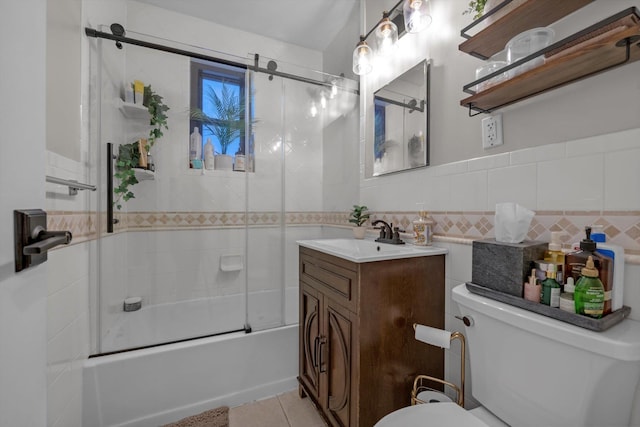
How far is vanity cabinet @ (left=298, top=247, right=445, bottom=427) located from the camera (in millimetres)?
1036

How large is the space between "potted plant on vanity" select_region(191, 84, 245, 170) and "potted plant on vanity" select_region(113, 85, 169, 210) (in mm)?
244

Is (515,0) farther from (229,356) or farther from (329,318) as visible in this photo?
(229,356)

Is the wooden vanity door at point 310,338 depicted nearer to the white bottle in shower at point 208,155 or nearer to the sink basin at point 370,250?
the sink basin at point 370,250

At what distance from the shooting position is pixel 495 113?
1.06 meters

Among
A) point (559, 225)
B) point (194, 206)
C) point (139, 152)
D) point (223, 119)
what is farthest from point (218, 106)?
point (559, 225)

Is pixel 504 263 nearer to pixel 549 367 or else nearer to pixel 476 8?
pixel 549 367

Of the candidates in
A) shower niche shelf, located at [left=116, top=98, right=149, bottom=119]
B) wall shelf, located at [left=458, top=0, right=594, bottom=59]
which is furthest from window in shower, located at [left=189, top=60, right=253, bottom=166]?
wall shelf, located at [left=458, top=0, right=594, bottom=59]

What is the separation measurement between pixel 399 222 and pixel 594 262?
913 millimetres

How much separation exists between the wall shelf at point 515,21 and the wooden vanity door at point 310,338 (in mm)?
1272

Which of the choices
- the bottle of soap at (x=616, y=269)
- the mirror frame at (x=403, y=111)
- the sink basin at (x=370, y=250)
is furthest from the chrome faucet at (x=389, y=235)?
the bottle of soap at (x=616, y=269)

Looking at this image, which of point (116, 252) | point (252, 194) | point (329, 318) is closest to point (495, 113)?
point (329, 318)

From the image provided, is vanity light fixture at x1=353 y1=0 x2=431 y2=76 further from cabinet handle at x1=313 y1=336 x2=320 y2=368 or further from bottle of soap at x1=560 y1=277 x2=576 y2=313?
cabinet handle at x1=313 y1=336 x2=320 y2=368

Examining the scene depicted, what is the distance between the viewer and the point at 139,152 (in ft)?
5.96

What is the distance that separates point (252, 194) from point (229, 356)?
1.04 meters
